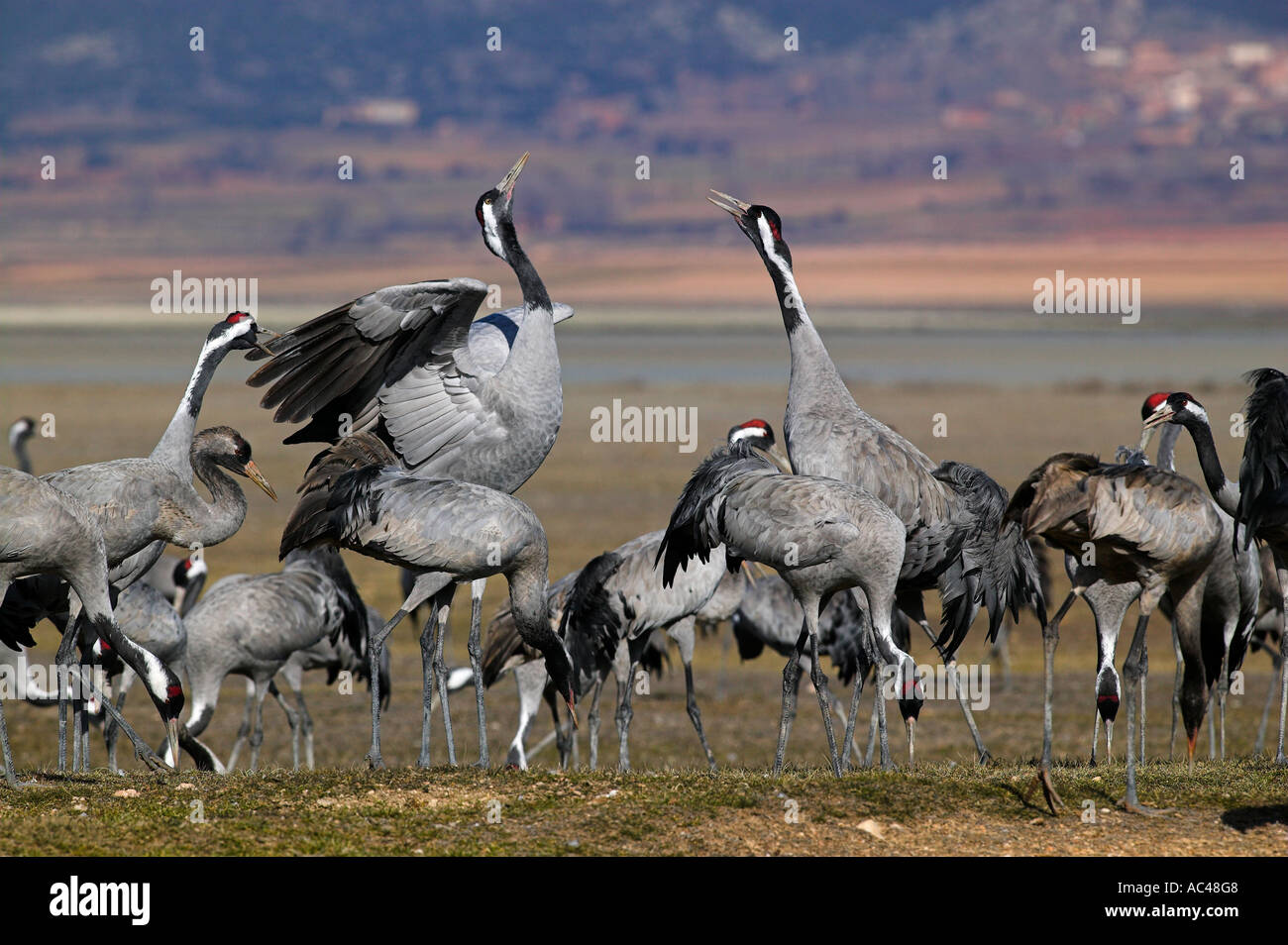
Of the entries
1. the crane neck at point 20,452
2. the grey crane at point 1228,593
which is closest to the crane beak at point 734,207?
the grey crane at point 1228,593

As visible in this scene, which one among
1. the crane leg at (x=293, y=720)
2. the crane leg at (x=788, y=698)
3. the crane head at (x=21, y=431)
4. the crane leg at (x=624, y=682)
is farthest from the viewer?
the crane head at (x=21, y=431)

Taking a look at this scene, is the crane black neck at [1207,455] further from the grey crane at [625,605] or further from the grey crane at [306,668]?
the grey crane at [306,668]

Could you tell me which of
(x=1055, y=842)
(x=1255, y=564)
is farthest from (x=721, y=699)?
(x=1055, y=842)

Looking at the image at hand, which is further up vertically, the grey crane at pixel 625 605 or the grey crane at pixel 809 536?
the grey crane at pixel 809 536

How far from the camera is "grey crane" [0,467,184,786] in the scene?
23.9 feet

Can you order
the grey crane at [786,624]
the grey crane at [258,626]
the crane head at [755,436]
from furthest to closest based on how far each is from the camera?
the grey crane at [786,624], the grey crane at [258,626], the crane head at [755,436]

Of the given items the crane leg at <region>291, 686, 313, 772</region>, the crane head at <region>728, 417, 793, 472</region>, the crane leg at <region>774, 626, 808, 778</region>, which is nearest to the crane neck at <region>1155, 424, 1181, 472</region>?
the crane head at <region>728, 417, 793, 472</region>

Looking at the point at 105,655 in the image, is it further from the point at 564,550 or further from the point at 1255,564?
the point at 564,550

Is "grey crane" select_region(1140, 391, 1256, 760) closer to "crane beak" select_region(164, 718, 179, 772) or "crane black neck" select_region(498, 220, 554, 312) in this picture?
"crane black neck" select_region(498, 220, 554, 312)

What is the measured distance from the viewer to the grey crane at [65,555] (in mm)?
7281

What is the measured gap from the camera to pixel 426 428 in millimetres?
9367

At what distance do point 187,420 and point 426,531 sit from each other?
2145 mm

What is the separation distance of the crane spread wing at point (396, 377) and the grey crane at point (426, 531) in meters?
0.63
